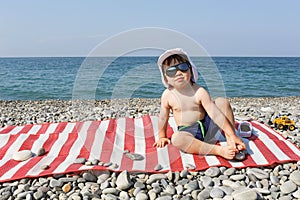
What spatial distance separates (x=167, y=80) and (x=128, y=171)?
0.99 meters

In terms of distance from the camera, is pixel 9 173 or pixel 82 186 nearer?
pixel 82 186

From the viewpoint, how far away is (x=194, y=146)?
9.12ft

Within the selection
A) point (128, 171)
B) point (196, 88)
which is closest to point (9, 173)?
point (128, 171)

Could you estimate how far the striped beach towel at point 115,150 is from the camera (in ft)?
8.46

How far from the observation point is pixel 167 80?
297cm

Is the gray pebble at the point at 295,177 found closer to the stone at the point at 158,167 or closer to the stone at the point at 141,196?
the stone at the point at 158,167

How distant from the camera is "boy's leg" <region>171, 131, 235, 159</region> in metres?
2.69

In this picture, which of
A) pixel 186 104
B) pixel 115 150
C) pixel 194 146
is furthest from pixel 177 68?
pixel 115 150

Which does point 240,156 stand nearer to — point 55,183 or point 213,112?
point 213,112

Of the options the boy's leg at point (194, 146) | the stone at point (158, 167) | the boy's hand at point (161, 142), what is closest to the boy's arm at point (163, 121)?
the boy's hand at point (161, 142)

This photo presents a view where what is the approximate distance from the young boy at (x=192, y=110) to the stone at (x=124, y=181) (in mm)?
691

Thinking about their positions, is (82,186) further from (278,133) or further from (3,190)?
(278,133)
